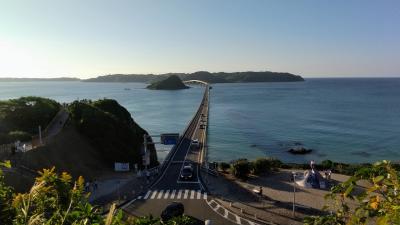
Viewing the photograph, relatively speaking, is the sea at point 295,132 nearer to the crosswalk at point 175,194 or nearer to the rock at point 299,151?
the rock at point 299,151

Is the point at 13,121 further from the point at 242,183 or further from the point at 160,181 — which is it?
the point at 242,183

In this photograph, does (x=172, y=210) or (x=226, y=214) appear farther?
(x=226, y=214)

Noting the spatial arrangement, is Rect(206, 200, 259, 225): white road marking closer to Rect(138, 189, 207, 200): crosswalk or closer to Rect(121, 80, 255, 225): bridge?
Rect(121, 80, 255, 225): bridge

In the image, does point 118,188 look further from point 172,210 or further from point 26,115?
point 26,115

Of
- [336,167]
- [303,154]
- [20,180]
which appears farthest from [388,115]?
[20,180]

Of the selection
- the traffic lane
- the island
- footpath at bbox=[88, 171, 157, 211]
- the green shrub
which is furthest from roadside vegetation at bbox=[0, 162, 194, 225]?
the green shrub

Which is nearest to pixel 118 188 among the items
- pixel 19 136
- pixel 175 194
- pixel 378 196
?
pixel 175 194
